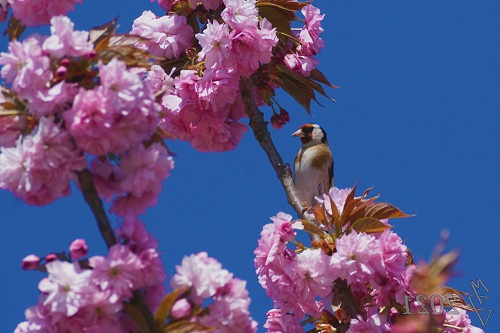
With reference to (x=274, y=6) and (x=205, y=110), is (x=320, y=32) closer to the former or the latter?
(x=274, y=6)

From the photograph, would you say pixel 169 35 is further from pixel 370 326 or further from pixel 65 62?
pixel 65 62

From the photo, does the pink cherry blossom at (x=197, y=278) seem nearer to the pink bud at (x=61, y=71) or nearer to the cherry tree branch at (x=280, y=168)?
the pink bud at (x=61, y=71)

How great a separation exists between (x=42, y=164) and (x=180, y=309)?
0.60 meters

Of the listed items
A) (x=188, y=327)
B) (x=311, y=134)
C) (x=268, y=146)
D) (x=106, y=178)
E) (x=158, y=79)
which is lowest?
(x=188, y=327)

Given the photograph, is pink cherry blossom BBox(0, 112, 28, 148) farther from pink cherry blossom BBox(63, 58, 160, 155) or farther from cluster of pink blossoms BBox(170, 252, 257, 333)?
cluster of pink blossoms BBox(170, 252, 257, 333)

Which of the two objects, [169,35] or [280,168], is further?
[169,35]

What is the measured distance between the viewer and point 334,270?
13.5 ft

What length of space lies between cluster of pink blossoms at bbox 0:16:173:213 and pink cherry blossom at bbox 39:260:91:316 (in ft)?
0.94

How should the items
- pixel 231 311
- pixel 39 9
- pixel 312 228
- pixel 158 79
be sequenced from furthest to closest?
pixel 158 79
pixel 312 228
pixel 39 9
pixel 231 311

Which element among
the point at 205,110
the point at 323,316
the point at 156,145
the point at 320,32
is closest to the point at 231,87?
the point at 205,110

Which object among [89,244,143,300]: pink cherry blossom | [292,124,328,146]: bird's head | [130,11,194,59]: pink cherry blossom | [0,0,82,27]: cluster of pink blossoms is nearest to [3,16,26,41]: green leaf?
[0,0,82,27]: cluster of pink blossoms

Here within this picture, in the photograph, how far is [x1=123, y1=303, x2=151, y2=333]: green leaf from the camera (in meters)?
2.76

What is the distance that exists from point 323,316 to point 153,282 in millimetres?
1699

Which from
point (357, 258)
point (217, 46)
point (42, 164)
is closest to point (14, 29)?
point (217, 46)
